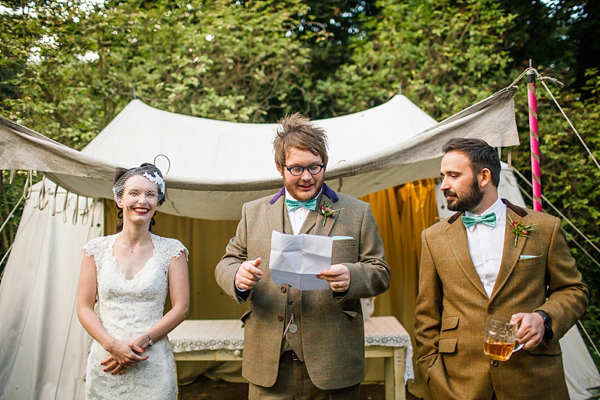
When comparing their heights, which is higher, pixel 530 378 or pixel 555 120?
pixel 555 120

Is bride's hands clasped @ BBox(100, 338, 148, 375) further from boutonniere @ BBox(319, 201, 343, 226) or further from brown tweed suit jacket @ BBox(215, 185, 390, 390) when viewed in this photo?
boutonniere @ BBox(319, 201, 343, 226)

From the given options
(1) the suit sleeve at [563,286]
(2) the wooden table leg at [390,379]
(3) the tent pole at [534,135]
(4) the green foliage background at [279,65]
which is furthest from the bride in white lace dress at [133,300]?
(4) the green foliage background at [279,65]

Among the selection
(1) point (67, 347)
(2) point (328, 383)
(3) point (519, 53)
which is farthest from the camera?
(3) point (519, 53)

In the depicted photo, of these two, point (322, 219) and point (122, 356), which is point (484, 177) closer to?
point (322, 219)

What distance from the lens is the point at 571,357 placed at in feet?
12.1

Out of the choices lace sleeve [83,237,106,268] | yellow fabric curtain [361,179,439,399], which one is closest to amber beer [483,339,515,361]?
lace sleeve [83,237,106,268]

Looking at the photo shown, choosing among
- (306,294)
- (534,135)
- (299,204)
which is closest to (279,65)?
(534,135)

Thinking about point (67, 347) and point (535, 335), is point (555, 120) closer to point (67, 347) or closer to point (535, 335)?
point (535, 335)

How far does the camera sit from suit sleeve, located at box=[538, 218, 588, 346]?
167 centimetres

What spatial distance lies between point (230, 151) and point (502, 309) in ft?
9.12

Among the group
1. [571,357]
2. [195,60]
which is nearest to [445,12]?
[195,60]

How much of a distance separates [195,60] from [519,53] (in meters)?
5.39

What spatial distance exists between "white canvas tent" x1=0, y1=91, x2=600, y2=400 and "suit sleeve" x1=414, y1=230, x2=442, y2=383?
1084 millimetres

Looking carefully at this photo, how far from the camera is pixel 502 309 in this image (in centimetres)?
169
